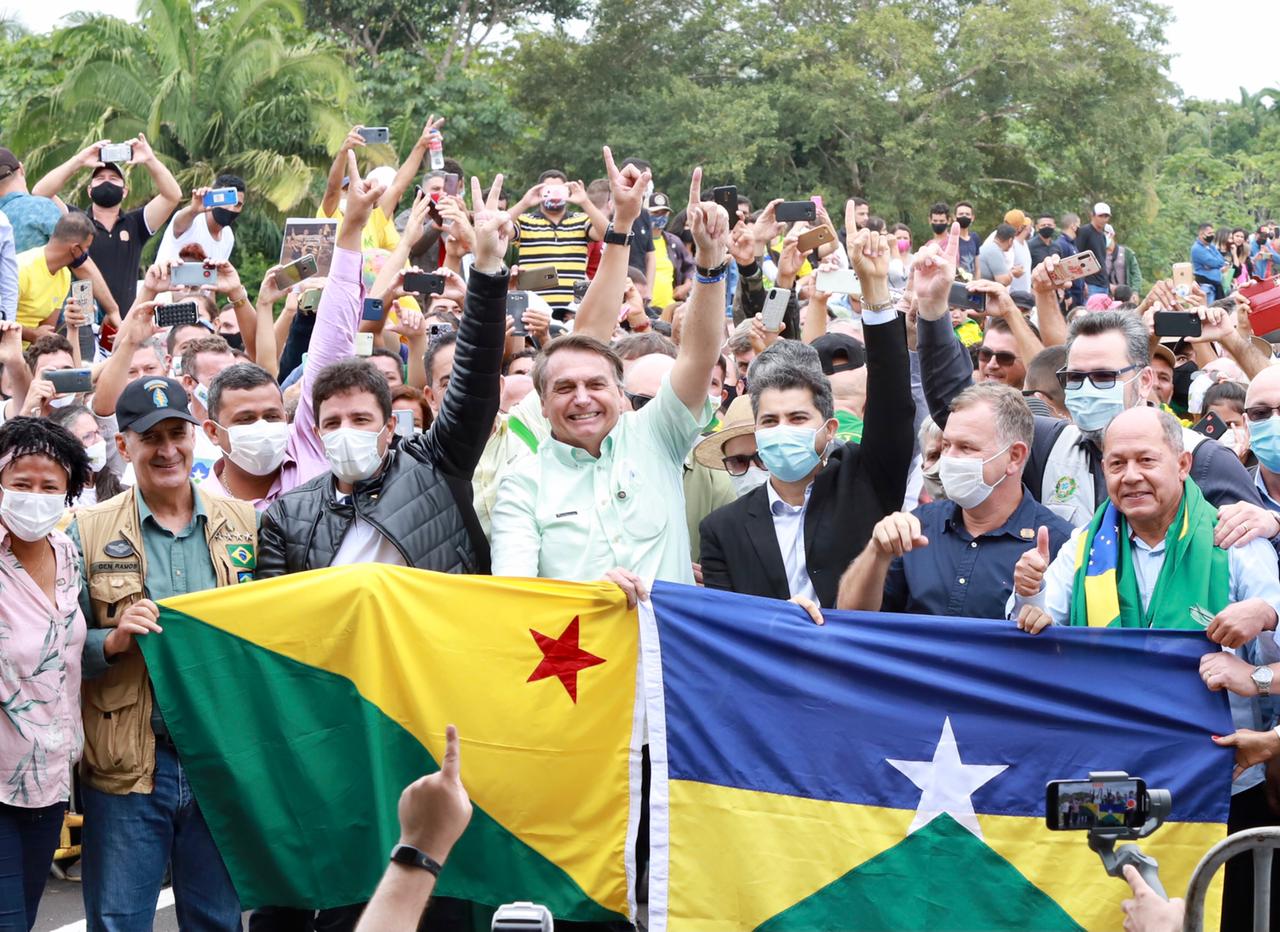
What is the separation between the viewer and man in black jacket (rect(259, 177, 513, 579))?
5.57m

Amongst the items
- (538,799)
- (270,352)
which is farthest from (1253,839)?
(270,352)

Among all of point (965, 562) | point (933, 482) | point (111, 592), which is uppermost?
point (933, 482)

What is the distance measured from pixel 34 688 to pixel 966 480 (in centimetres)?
298

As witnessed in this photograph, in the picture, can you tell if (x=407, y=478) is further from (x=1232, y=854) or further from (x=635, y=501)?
(x=1232, y=854)

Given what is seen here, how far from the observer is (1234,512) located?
16.4 feet

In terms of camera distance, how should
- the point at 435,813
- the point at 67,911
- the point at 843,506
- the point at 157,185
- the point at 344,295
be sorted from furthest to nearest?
the point at 157,185 < the point at 67,911 < the point at 344,295 < the point at 843,506 < the point at 435,813

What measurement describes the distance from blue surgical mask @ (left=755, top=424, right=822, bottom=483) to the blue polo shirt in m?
0.45

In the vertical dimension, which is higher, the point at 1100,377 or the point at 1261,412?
the point at 1100,377

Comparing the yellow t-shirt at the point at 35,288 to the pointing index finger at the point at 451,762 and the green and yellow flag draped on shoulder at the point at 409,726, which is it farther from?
the pointing index finger at the point at 451,762

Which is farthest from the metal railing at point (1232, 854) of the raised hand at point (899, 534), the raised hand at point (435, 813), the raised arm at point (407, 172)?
the raised arm at point (407, 172)

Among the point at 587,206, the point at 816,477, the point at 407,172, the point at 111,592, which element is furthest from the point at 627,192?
the point at 587,206

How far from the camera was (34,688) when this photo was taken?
5027mm

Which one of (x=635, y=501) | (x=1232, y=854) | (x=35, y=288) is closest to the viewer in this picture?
(x=1232, y=854)

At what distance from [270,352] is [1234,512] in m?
5.48
